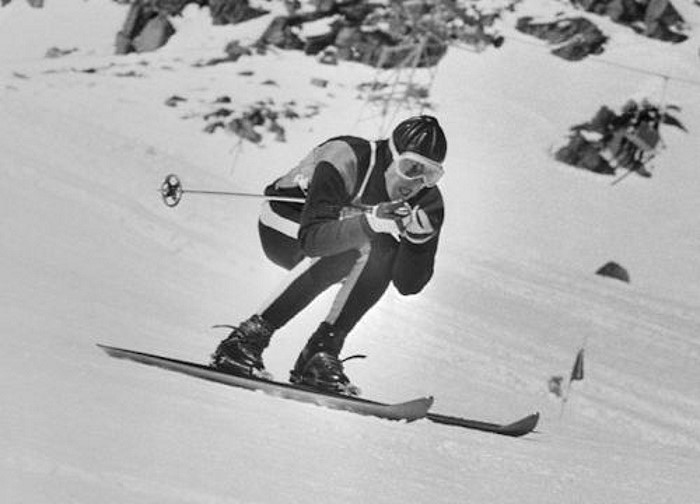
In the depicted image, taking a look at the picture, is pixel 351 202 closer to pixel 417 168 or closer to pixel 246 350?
pixel 417 168

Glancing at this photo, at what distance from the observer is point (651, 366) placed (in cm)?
1092

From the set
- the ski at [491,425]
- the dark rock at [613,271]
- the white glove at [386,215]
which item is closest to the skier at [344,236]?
the white glove at [386,215]

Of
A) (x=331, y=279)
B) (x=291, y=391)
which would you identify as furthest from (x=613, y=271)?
(x=291, y=391)

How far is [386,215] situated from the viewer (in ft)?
12.6

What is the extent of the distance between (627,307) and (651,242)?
5.88m

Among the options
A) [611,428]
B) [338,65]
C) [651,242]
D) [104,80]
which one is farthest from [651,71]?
[611,428]

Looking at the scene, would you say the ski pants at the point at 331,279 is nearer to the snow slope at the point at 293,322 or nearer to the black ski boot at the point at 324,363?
the black ski boot at the point at 324,363

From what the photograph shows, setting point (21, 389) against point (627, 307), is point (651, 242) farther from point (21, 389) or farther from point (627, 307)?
point (21, 389)

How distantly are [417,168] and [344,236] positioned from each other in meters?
0.29

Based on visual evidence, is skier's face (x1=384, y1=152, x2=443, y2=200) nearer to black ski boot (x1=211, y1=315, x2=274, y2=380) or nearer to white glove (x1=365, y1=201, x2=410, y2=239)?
white glove (x1=365, y1=201, x2=410, y2=239)

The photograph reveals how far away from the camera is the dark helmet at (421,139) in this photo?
12.8ft

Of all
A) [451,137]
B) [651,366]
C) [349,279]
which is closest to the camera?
[349,279]

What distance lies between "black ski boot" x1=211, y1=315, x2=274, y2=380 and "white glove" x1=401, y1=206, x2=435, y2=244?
61cm

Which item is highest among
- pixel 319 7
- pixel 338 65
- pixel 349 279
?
pixel 319 7
